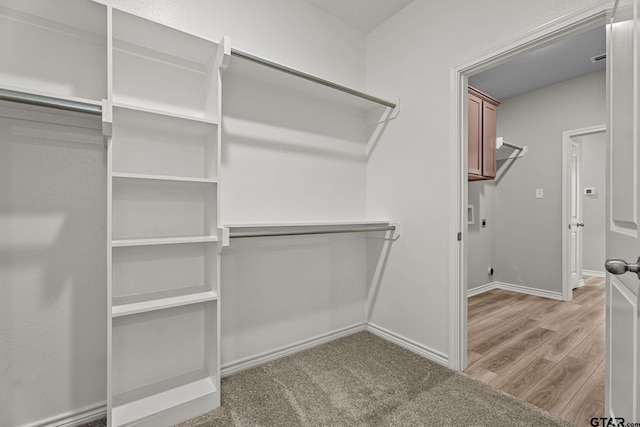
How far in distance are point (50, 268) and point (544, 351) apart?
325cm

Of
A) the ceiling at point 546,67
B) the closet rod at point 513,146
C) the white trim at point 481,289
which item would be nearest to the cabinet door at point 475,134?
the ceiling at point 546,67

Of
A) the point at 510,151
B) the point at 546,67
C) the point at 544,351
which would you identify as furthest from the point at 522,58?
the point at 544,351

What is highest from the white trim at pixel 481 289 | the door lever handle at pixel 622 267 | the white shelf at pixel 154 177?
the white shelf at pixel 154 177

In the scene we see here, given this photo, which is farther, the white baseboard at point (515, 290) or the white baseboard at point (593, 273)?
the white baseboard at point (593, 273)

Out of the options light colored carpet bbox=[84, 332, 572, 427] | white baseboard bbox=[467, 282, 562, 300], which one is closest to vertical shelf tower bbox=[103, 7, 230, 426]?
light colored carpet bbox=[84, 332, 572, 427]

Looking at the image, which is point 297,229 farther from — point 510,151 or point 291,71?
point 510,151

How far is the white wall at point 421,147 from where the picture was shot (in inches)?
76.4

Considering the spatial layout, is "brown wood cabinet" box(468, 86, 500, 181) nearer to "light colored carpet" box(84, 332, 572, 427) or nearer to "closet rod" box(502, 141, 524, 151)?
"closet rod" box(502, 141, 524, 151)

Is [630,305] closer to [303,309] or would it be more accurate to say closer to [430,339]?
[430,339]

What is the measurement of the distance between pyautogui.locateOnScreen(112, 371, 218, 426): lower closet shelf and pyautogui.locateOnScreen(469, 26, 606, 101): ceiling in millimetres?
3657

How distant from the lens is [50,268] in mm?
1416

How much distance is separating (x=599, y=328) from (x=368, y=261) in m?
2.23

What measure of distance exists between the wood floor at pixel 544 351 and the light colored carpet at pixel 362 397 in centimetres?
17

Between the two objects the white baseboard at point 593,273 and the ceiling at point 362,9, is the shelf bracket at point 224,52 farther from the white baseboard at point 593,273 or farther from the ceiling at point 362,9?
the white baseboard at point 593,273
